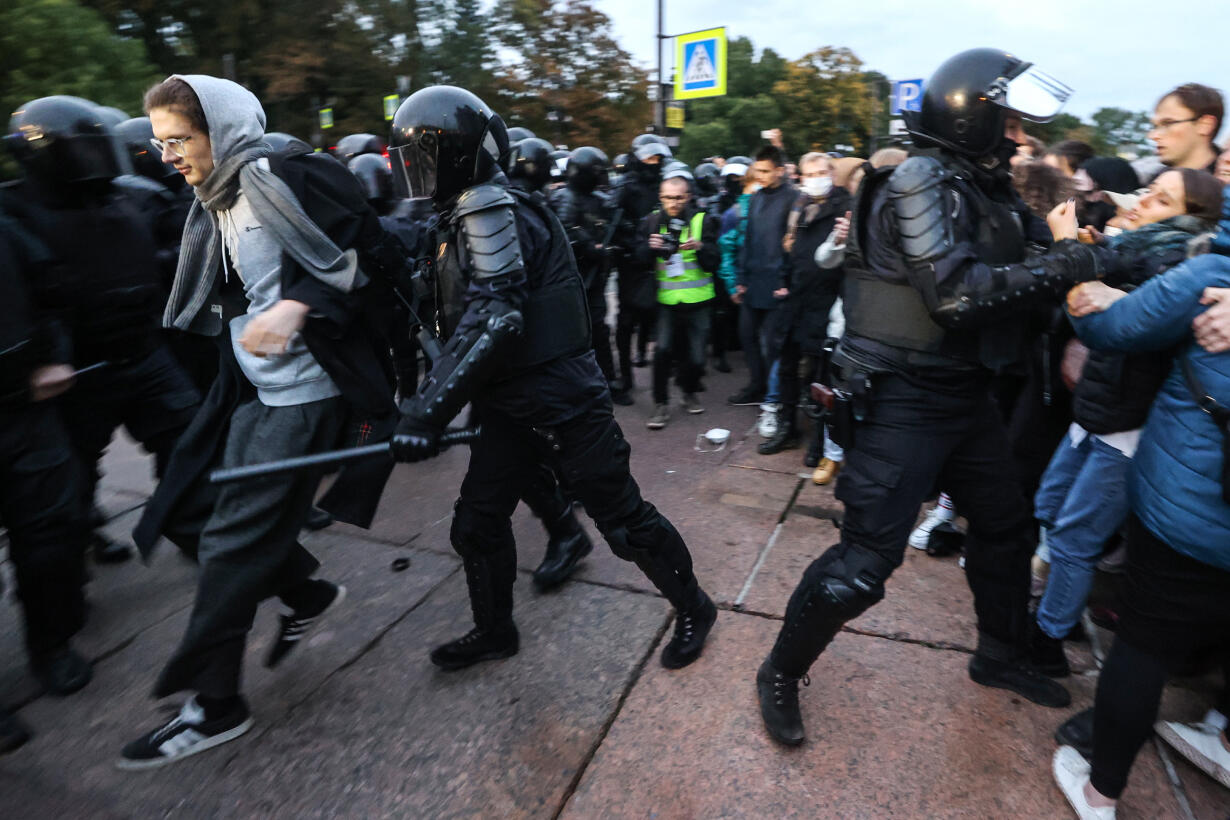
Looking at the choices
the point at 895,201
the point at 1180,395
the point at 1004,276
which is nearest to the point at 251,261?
Answer: the point at 895,201

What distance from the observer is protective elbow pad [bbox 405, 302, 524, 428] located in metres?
2.11

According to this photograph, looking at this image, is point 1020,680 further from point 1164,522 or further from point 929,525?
point 929,525

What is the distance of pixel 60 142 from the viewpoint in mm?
2691

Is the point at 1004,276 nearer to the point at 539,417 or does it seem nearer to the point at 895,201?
the point at 895,201

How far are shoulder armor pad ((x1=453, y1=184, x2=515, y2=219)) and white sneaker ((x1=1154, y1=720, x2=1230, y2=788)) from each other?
2.49 meters

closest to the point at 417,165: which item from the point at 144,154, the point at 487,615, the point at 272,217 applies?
the point at 272,217

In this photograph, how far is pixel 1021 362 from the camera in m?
2.19

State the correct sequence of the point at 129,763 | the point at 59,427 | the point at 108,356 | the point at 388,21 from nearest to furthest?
the point at 129,763, the point at 59,427, the point at 108,356, the point at 388,21

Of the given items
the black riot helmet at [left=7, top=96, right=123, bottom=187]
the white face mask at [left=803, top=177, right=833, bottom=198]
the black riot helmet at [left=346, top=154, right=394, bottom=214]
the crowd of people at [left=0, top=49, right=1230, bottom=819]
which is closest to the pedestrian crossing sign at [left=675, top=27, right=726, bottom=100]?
the white face mask at [left=803, top=177, right=833, bottom=198]

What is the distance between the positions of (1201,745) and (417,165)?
2.81 m

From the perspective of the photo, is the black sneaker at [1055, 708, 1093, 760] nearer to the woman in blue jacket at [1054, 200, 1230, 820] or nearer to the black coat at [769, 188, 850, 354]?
the woman in blue jacket at [1054, 200, 1230, 820]

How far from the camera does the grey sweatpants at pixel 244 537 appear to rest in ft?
7.59

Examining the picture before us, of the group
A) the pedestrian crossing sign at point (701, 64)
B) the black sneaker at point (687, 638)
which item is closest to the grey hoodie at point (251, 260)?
the black sneaker at point (687, 638)

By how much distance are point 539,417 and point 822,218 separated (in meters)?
2.93
